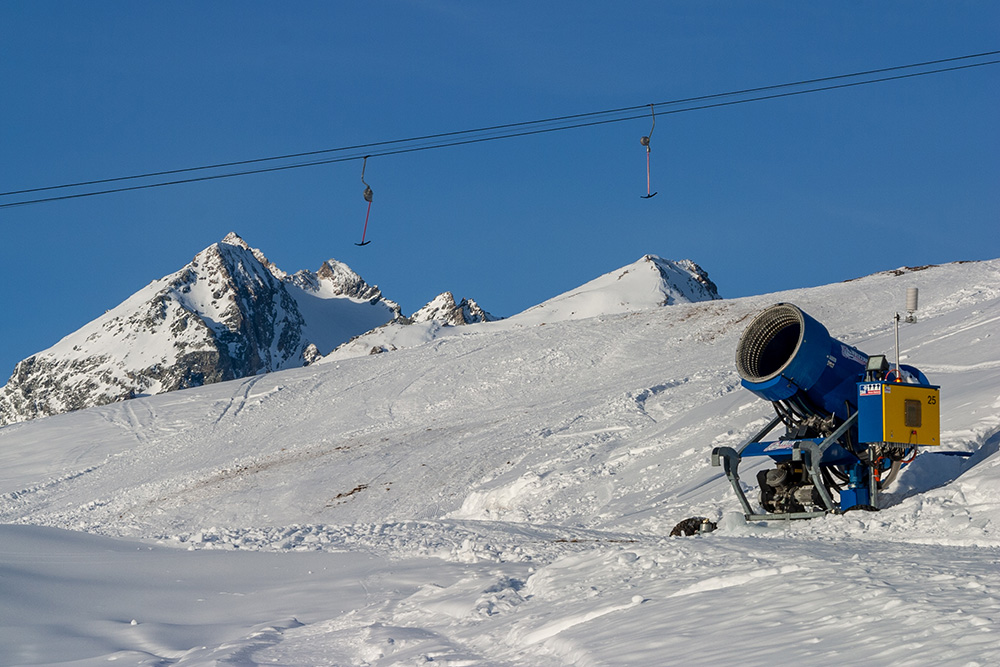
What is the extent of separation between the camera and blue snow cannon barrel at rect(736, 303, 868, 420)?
1350 centimetres

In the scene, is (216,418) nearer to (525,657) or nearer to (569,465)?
(569,465)

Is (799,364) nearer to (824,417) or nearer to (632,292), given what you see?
(824,417)

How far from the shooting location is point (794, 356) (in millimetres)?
13398

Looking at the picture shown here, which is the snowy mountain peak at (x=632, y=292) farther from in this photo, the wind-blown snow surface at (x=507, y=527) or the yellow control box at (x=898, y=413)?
the yellow control box at (x=898, y=413)

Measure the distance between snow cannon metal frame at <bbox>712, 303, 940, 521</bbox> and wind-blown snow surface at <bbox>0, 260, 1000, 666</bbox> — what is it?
1.90 feet

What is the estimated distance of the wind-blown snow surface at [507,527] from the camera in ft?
23.0

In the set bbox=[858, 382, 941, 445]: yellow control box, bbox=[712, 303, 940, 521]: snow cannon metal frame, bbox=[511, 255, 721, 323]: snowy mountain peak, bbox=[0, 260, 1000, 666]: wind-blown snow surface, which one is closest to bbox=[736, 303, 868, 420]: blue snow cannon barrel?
bbox=[712, 303, 940, 521]: snow cannon metal frame

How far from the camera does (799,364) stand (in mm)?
13445

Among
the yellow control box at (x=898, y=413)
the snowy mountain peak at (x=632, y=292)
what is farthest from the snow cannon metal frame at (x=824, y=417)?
the snowy mountain peak at (x=632, y=292)

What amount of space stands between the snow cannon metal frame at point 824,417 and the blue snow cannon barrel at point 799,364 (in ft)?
0.05

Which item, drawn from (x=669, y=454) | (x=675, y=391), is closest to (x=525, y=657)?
(x=669, y=454)

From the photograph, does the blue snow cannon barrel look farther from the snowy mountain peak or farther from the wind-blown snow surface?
the snowy mountain peak

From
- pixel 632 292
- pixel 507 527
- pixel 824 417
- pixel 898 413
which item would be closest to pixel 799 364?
pixel 824 417

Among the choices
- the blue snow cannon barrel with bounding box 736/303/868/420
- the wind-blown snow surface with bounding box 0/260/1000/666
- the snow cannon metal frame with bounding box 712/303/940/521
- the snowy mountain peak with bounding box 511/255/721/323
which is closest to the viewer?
the wind-blown snow surface with bounding box 0/260/1000/666
